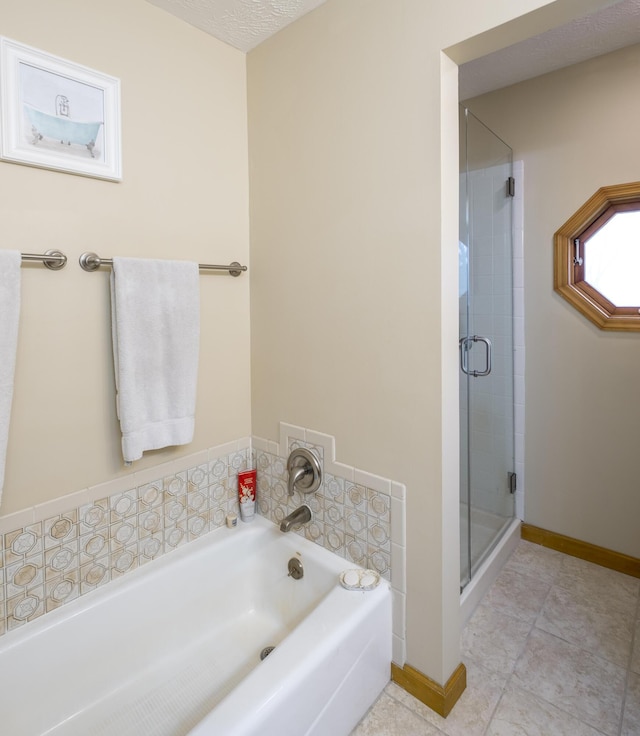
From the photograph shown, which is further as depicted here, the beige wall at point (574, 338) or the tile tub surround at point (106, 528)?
the beige wall at point (574, 338)

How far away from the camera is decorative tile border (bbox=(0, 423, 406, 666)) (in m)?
Answer: 1.31

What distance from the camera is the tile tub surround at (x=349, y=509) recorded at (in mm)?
1444

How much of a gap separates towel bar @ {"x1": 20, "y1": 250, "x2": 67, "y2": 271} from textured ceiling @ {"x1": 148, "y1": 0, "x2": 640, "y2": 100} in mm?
977

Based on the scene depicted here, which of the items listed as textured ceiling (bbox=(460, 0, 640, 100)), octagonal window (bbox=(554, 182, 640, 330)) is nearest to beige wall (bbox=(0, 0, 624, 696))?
textured ceiling (bbox=(460, 0, 640, 100))

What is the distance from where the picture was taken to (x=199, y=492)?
1749 mm

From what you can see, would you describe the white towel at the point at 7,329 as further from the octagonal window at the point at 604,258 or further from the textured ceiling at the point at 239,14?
the octagonal window at the point at 604,258

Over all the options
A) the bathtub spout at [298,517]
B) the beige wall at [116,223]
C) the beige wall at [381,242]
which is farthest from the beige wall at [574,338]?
the beige wall at [116,223]

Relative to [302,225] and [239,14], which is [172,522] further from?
[239,14]

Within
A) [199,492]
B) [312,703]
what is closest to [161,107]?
[199,492]

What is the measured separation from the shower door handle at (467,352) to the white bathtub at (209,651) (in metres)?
0.94

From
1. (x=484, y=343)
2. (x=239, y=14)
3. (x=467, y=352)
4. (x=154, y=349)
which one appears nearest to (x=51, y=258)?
(x=154, y=349)

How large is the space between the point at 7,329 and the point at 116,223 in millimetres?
506

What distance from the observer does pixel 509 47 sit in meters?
1.88

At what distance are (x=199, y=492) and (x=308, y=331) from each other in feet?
2.60
